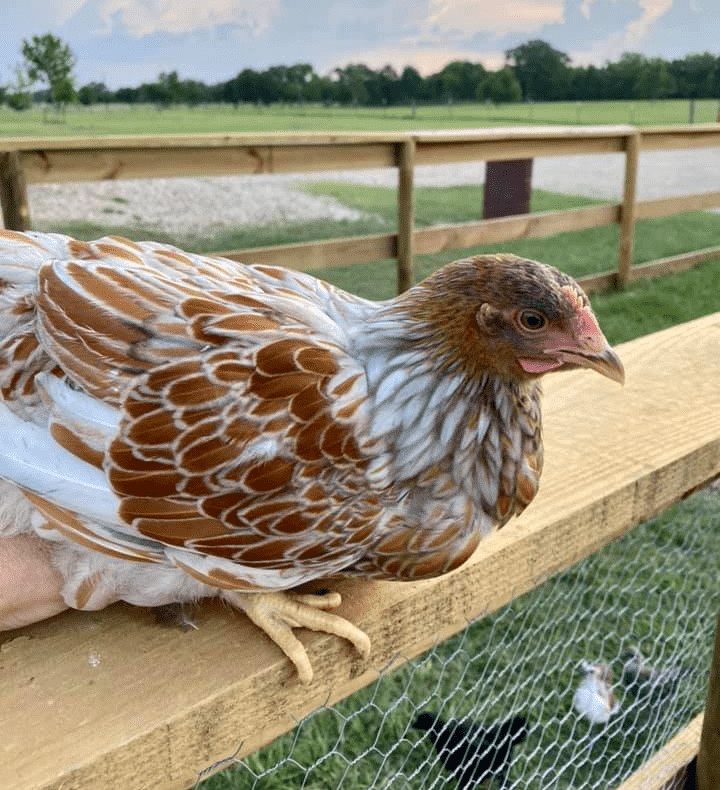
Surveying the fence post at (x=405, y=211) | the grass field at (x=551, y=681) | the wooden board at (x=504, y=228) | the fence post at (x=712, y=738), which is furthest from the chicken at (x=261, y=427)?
the wooden board at (x=504, y=228)

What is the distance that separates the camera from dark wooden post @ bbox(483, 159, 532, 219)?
6516mm

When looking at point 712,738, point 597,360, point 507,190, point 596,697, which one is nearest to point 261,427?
point 597,360

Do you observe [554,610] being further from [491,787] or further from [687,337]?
[687,337]

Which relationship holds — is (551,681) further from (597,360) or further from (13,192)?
(13,192)

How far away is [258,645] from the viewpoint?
2.29 ft

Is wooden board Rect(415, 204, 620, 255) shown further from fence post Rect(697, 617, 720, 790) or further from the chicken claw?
the chicken claw

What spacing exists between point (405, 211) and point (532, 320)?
10.7 ft

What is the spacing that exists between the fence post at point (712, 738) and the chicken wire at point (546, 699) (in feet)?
0.87

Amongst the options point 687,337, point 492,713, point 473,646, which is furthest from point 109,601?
point 473,646

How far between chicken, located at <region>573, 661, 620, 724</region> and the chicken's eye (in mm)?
1261

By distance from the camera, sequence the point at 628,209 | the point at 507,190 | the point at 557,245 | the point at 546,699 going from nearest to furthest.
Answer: the point at 546,699 < the point at 628,209 < the point at 507,190 < the point at 557,245

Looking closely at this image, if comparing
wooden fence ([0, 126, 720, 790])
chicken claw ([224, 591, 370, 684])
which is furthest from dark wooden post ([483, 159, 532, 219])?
chicken claw ([224, 591, 370, 684])

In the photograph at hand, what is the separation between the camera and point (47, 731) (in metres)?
0.58

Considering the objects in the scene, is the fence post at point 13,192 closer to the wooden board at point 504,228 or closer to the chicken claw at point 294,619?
the wooden board at point 504,228
